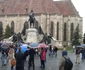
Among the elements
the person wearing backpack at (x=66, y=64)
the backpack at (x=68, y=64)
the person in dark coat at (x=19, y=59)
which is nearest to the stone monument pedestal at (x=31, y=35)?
the person in dark coat at (x=19, y=59)

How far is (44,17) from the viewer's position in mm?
91812

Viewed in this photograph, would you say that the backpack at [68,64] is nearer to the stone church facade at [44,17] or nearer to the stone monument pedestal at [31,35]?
the stone monument pedestal at [31,35]

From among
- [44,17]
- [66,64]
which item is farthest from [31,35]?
[44,17]

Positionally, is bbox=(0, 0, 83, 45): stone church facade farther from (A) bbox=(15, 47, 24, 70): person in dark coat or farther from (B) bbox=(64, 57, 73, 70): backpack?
(B) bbox=(64, 57, 73, 70): backpack

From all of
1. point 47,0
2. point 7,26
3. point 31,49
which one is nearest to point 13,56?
point 31,49

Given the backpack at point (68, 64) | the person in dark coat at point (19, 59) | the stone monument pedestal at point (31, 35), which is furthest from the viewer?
the stone monument pedestal at point (31, 35)

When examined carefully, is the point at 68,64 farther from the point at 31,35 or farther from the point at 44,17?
the point at 44,17

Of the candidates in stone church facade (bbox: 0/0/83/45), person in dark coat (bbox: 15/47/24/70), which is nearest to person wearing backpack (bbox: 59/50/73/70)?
person in dark coat (bbox: 15/47/24/70)

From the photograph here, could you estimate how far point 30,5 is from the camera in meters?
93.9

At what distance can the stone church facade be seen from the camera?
92438mm

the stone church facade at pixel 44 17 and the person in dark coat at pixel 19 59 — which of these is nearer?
the person in dark coat at pixel 19 59

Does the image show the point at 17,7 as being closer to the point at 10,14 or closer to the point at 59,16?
the point at 10,14

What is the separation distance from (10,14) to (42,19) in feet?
27.6

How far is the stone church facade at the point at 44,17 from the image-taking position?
303ft
